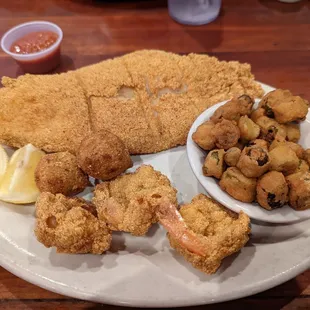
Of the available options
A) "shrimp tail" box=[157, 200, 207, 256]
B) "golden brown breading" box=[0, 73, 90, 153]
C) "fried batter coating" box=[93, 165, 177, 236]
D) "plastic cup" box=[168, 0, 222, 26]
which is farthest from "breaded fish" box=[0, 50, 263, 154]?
"plastic cup" box=[168, 0, 222, 26]

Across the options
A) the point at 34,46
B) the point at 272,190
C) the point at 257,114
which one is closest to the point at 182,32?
the point at 34,46

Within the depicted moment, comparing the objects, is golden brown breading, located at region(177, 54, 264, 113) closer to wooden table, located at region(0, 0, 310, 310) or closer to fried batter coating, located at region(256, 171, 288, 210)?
wooden table, located at region(0, 0, 310, 310)

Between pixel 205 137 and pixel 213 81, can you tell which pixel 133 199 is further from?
pixel 213 81

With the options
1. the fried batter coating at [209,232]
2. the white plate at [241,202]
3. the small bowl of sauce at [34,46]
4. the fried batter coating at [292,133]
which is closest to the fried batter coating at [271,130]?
the fried batter coating at [292,133]

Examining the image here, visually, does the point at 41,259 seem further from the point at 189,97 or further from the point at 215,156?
the point at 189,97

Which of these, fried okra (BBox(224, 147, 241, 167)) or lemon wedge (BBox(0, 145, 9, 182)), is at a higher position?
fried okra (BBox(224, 147, 241, 167))
